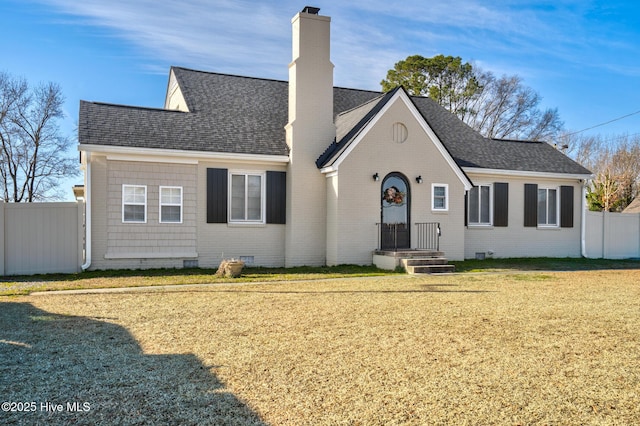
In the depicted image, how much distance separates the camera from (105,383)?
4.92 metres

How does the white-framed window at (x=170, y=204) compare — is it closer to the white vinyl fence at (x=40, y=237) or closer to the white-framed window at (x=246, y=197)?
the white-framed window at (x=246, y=197)

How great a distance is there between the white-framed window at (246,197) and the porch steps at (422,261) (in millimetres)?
4251

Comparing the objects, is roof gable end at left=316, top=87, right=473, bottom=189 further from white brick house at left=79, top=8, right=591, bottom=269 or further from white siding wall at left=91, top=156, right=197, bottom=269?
white siding wall at left=91, top=156, right=197, bottom=269

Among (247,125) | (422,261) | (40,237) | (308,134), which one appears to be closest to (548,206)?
(422,261)

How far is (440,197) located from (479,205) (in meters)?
2.68

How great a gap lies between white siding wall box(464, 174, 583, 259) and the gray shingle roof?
587mm

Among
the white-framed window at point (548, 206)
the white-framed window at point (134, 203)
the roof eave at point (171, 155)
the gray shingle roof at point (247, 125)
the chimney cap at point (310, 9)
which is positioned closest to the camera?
the roof eave at point (171, 155)

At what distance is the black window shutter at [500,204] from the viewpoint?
19234 millimetres

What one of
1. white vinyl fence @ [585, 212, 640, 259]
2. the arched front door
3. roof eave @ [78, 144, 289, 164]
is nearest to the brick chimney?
roof eave @ [78, 144, 289, 164]

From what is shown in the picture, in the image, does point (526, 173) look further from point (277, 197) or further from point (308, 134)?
point (277, 197)

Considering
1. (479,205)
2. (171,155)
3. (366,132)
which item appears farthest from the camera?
(479,205)

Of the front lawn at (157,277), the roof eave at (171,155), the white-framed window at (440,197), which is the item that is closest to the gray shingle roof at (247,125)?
the roof eave at (171,155)

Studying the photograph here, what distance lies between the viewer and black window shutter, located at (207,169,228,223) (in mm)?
16062

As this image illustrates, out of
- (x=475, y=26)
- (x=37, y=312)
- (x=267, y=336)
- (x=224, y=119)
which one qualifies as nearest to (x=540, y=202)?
(x=475, y=26)
